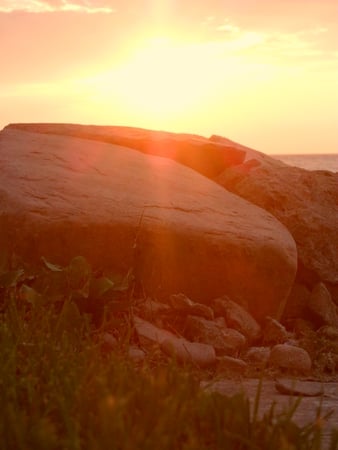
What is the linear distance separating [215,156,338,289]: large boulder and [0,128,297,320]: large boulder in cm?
46

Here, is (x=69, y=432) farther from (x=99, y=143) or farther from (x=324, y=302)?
(x=99, y=143)

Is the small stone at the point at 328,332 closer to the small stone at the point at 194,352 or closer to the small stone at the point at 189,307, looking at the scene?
the small stone at the point at 189,307

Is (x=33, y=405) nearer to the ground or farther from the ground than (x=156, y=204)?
nearer to the ground

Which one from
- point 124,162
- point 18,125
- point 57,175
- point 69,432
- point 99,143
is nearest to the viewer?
point 69,432

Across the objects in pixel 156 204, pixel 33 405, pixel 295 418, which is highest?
pixel 156 204

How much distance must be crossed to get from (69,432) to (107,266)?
3.33 meters

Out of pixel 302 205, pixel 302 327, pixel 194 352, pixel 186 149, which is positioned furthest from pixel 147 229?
pixel 186 149

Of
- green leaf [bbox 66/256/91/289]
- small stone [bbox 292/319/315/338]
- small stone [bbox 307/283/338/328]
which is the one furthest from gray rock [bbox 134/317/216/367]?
small stone [bbox 307/283/338/328]

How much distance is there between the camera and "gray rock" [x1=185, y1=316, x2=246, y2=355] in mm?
5723

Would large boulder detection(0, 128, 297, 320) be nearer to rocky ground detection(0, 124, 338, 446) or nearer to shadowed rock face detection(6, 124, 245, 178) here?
rocky ground detection(0, 124, 338, 446)

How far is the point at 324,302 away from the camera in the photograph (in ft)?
22.7

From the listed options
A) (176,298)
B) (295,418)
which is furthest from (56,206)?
(295,418)

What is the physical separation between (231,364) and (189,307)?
2.22ft

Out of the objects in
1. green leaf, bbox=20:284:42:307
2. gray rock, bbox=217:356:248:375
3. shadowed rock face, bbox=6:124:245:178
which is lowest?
gray rock, bbox=217:356:248:375
